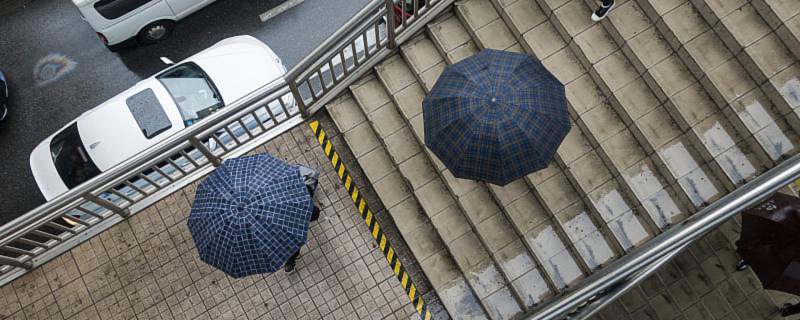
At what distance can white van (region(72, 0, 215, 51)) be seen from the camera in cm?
961

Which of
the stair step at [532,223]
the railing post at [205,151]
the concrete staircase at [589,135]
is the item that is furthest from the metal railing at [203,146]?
the stair step at [532,223]

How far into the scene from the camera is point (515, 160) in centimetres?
→ 606

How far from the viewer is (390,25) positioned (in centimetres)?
718

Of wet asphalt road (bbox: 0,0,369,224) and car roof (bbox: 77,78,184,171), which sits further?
wet asphalt road (bbox: 0,0,369,224)

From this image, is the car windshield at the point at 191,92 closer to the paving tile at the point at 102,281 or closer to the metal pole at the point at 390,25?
the paving tile at the point at 102,281

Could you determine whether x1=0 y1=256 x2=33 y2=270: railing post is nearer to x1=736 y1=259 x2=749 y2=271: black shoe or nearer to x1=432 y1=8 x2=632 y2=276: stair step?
x1=432 y1=8 x2=632 y2=276: stair step

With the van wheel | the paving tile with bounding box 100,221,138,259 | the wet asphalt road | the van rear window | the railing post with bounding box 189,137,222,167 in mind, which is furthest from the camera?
the wet asphalt road

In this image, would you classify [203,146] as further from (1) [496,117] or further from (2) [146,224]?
(1) [496,117]

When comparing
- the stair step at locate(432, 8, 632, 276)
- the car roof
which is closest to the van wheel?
the car roof

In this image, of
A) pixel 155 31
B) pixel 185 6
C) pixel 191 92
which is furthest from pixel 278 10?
pixel 191 92

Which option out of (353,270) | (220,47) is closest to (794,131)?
(353,270)

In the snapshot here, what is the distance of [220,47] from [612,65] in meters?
6.48

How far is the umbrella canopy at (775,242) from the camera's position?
229 inches

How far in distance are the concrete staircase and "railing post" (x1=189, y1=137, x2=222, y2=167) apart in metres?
1.79
